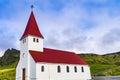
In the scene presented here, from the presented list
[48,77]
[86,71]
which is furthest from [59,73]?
[86,71]

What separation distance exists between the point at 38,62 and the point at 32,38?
614 cm

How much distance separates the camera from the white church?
3631cm

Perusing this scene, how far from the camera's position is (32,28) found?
40094 millimetres

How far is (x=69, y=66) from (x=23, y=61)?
11.4 meters

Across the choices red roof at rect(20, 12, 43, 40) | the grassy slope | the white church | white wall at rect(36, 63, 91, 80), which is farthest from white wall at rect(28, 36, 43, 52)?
the grassy slope

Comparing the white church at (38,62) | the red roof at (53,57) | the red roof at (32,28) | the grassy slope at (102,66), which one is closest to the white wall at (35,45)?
the white church at (38,62)

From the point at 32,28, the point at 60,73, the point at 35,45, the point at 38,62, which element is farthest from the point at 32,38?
the point at 60,73

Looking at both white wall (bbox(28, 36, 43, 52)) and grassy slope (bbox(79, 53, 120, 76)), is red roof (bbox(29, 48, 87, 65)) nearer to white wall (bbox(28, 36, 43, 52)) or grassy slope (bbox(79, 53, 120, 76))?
white wall (bbox(28, 36, 43, 52))

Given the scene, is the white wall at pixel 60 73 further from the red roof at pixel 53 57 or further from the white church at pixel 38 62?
the red roof at pixel 53 57

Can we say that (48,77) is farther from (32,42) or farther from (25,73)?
(32,42)

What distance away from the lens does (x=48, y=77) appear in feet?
123

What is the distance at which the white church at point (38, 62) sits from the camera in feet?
119

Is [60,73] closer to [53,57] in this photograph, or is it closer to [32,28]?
[53,57]

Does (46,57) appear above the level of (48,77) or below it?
above
